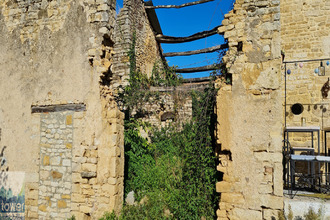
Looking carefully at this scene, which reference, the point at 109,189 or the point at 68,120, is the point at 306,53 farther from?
the point at 68,120

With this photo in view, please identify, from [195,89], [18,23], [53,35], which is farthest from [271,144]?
[18,23]

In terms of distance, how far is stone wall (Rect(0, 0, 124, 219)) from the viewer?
186 inches

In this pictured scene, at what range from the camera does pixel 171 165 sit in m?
6.31

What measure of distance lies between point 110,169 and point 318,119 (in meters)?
6.51

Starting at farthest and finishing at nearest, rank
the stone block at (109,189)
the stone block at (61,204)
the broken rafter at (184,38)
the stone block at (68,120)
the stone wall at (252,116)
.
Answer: the broken rafter at (184,38) → the stone block at (68,120) → the stone block at (61,204) → the stone block at (109,189) → the stone wall at (252,116)

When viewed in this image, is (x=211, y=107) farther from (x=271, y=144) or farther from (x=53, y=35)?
(x=53, y=35)

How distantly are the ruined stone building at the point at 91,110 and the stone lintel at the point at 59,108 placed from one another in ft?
0.07

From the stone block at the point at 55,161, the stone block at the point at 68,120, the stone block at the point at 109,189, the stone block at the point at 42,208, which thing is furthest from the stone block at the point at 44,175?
the stone block at the point at 109,189

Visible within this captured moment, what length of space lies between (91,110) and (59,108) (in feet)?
2.59

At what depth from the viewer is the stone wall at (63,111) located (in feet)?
15.5

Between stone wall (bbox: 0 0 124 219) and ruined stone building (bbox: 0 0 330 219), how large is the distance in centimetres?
2

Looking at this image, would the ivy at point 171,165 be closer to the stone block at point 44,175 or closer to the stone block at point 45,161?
the stone block at point 44,175

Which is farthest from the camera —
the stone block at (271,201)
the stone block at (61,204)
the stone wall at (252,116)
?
the stone block at (61,204)

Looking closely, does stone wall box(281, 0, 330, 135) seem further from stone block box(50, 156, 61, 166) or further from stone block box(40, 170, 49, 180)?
stone block box(40, 170, 49, 180)
